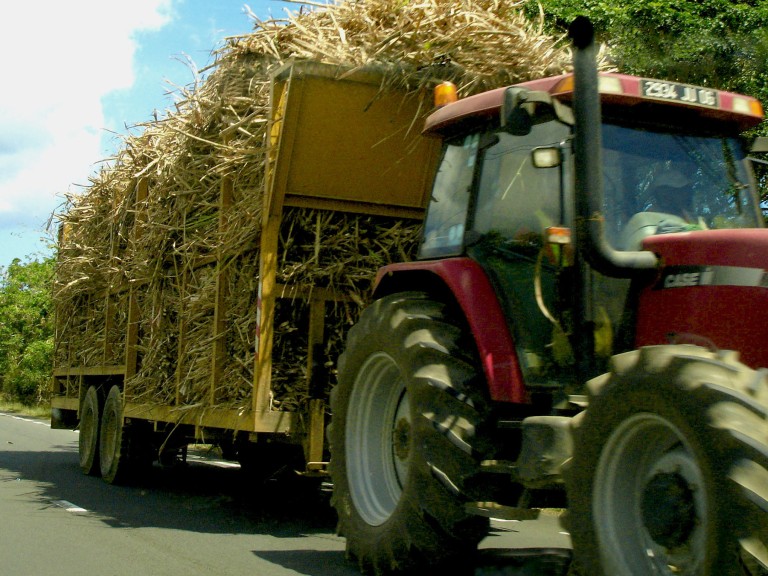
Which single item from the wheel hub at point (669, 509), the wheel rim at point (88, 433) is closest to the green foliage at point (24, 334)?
the wheel rim at point (88, 433)

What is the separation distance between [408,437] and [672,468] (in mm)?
2101

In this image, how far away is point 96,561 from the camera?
6.48 meters

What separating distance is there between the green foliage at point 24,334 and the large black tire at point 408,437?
37.7 meters

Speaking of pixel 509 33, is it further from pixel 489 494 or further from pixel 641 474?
pixel 641 474

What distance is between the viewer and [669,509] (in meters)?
3.80

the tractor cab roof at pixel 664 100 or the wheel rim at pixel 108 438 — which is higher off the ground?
the tractor cab roof at pixel 664 100

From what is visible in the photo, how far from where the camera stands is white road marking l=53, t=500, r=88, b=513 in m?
8.84

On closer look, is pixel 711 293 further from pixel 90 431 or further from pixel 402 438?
pixel 90 431

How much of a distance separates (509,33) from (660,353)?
3837mm

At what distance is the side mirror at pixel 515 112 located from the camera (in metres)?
Answer: 4.77

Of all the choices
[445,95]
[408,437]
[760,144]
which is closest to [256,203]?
[445,95]

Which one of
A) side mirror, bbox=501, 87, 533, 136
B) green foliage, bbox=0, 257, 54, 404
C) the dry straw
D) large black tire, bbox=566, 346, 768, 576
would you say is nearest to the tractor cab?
side mirror, bbox=501, 87, 533, 136

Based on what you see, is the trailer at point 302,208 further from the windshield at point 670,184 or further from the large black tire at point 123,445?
the windshield at point 670,184

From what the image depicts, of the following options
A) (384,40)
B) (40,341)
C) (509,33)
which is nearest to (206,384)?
(384,40)
